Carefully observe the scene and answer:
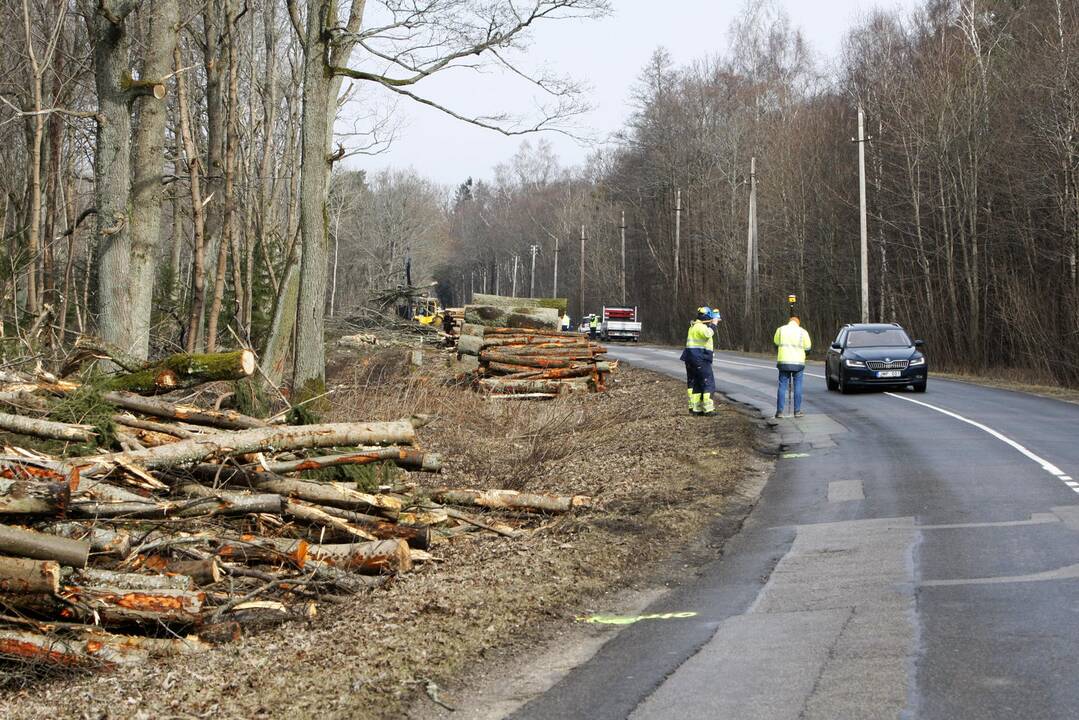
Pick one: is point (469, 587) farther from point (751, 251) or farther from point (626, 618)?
point (751, 251)

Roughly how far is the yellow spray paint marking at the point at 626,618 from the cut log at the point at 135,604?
2.63 meters

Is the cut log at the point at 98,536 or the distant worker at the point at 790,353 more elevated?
the distant worker at the point at 790,353

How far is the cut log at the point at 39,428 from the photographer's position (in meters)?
8.83

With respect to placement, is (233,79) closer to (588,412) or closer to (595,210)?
(588,412)

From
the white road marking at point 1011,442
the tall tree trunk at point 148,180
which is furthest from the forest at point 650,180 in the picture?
the white road marking at point 1011,442

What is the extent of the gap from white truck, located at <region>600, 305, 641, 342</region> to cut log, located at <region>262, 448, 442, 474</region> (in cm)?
5921

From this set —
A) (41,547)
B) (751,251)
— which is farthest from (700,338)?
(751,251)

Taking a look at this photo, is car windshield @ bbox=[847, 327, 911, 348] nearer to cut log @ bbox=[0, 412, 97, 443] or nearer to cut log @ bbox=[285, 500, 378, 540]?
cut log @ bbox=[285, 500, 378, 540]

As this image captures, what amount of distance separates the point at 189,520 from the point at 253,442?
129 cm

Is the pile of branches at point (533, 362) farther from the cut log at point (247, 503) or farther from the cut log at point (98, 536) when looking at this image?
the cut log at point (98, 536)

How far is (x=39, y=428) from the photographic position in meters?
8.84

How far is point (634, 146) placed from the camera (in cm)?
8012

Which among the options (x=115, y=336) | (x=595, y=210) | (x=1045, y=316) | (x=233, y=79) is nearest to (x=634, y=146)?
(x=595, y=210)

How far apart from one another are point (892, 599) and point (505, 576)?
2858 mm
